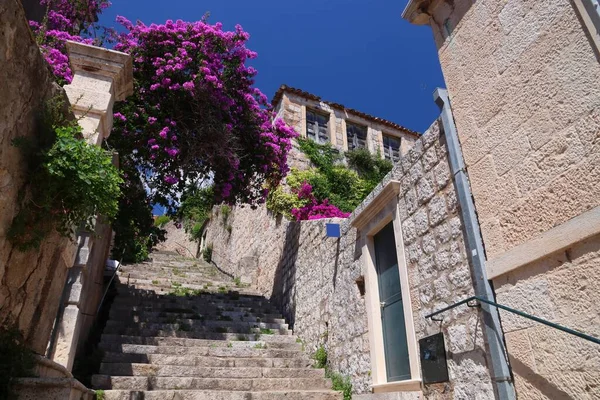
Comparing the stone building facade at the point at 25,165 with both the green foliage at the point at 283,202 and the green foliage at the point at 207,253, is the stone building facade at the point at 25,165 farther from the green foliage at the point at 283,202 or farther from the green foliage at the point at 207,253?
the green foliage at the point at 207,253

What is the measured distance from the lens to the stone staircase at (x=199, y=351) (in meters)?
5.00

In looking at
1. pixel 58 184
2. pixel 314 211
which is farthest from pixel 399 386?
pixel 314 211

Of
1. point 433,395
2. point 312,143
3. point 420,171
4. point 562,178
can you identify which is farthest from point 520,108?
point 312,143

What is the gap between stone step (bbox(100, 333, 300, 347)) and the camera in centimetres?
597

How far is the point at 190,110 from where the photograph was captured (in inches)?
295

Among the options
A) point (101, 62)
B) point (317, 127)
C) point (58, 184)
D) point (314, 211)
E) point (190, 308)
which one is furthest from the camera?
point (317, 127)

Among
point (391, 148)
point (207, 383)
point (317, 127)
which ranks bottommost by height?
point (207, 383)

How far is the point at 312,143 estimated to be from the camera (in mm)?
12867

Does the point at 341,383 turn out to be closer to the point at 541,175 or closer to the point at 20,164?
the point at 541,175

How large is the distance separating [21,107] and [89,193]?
25.4 inches

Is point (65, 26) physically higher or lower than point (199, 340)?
higher

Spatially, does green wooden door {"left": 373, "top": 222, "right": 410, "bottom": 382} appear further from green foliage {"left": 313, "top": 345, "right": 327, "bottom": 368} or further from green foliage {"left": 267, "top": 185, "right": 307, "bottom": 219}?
green foliage {"left": 267, "top": 185, "right": 307, "bottom": 219}

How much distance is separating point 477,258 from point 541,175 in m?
0.77

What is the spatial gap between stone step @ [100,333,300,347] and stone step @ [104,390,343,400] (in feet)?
4.54
